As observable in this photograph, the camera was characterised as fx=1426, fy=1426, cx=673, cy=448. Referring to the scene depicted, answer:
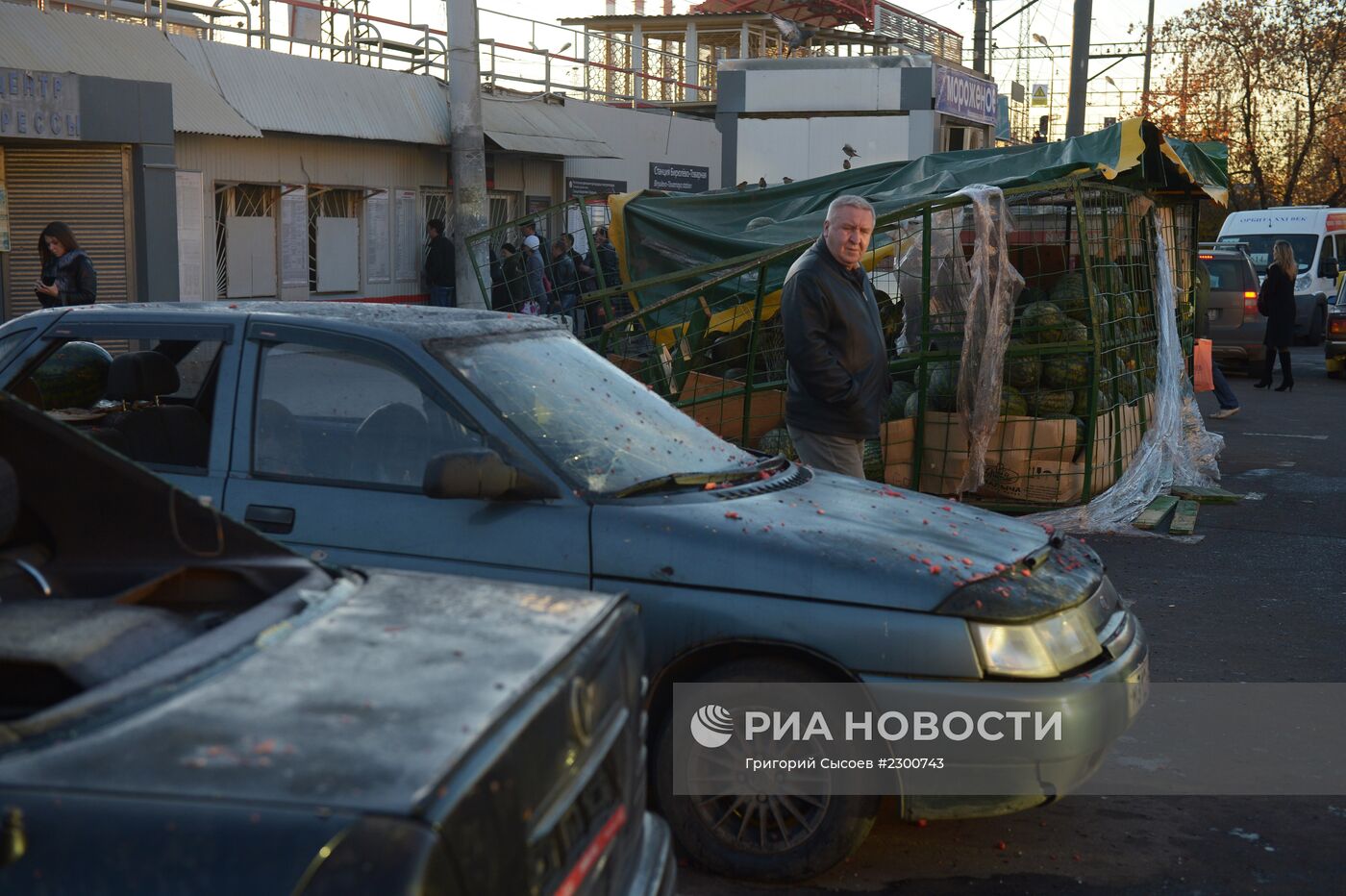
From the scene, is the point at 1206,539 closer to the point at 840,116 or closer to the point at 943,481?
the point at 943,481

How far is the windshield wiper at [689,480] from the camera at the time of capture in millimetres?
4113

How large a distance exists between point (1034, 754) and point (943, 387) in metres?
5.94

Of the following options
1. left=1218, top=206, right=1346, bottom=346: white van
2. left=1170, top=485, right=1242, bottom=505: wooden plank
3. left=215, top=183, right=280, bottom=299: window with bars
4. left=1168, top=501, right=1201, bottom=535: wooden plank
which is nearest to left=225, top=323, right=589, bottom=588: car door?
left=1168, top=501, right=1201, bottom=535: wooden plank

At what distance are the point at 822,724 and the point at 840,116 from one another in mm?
28532

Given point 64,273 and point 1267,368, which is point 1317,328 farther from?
point 64,273

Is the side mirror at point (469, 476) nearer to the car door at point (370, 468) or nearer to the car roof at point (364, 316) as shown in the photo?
the car door at point (370, 468)

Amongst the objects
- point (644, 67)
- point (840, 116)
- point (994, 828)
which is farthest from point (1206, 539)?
point (644, 67)

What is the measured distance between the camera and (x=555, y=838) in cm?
222

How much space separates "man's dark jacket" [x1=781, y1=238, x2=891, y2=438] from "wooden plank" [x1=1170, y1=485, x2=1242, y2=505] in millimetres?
4752

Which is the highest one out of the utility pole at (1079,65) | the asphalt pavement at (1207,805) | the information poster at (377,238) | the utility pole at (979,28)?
the utility pole at (979,28)

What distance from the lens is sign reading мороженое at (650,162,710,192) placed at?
95.7ft

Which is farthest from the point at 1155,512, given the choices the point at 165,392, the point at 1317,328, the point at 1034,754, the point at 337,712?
the point at 1317,328

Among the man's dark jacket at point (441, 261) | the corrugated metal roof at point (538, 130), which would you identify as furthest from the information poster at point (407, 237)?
the corrugated metal roof at point (538, 130)

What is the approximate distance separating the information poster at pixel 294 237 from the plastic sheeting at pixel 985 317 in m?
13.0
